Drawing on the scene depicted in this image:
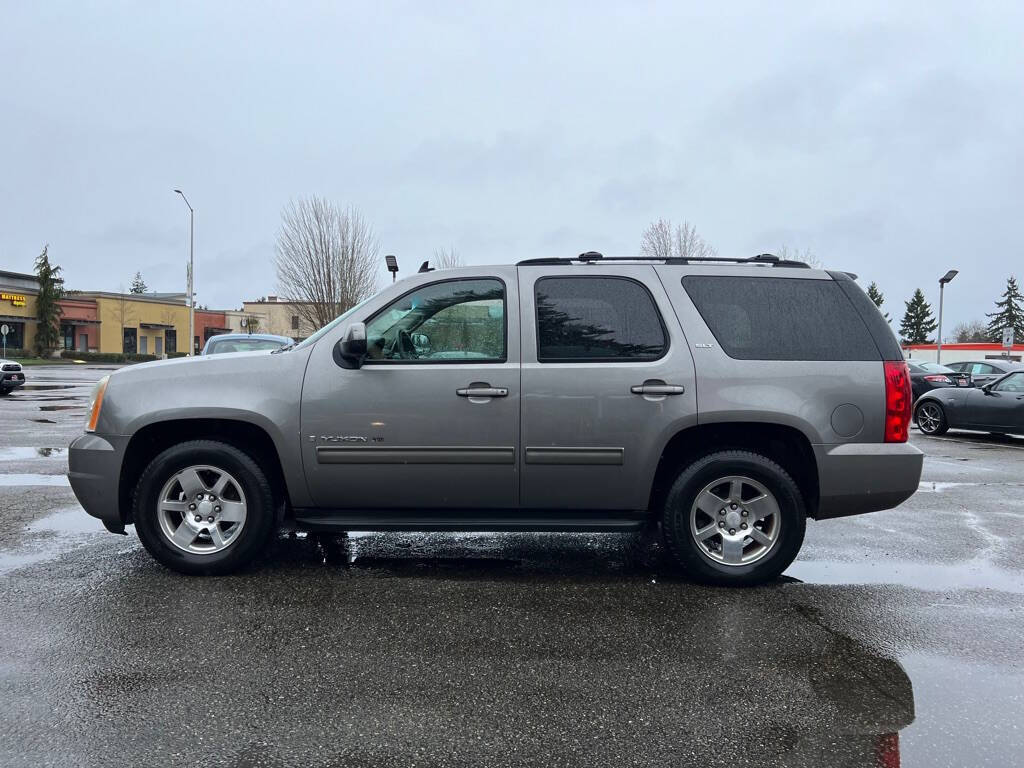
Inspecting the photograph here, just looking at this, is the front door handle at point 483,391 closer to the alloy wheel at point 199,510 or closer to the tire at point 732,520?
the tire at point 732,520

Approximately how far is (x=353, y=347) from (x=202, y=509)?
1.38 m

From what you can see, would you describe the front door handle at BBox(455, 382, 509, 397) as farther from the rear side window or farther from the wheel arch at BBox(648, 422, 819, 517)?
the rear side window

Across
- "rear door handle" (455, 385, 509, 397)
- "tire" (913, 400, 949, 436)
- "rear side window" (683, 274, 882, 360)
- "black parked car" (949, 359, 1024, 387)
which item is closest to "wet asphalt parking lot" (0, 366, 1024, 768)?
"rear door handle" (455, 385, 509, 397)

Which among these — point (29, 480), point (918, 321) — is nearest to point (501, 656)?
point (29, 480)

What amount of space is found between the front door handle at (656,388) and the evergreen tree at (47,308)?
58.3 m

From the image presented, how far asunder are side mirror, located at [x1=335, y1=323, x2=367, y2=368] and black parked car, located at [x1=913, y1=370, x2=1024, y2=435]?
41.2 feet

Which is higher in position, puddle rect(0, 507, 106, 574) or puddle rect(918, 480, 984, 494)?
puddle rect(918, 480, 984, 494)

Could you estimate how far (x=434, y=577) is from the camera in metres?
4.45

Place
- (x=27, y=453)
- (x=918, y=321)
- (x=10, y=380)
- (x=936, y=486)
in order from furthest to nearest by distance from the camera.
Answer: (x=918, y=321) → (x=10, y=380) → (x=27, y=453) → (x=936, y=486)

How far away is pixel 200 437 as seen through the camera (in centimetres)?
448

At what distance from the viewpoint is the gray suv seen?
4.26m

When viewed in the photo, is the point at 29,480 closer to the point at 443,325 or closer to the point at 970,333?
the point at 443,325

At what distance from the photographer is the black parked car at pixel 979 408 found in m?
12.6

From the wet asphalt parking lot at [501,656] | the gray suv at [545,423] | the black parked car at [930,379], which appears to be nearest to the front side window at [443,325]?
the gray suv at [545,423]
